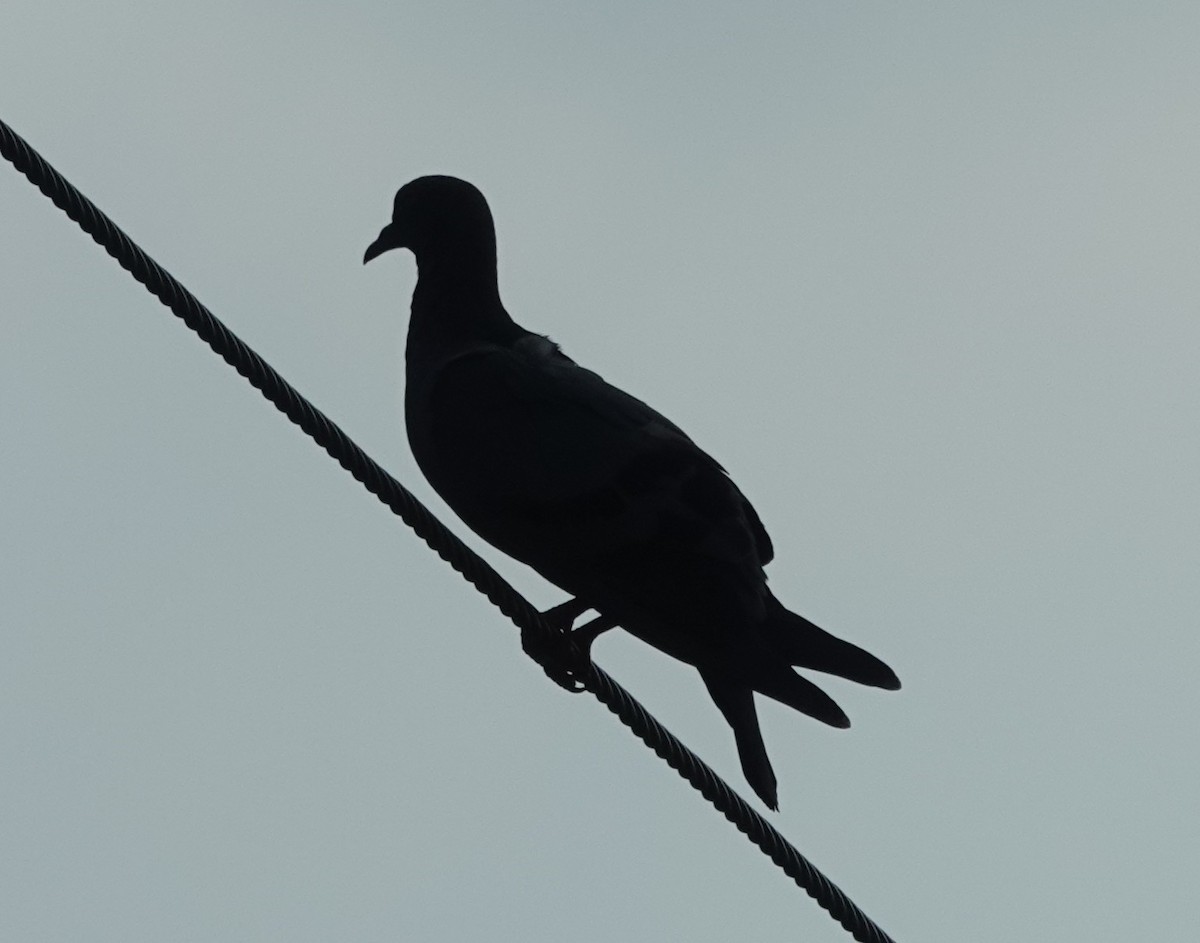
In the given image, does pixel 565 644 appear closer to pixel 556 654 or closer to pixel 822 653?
pixel 556 654

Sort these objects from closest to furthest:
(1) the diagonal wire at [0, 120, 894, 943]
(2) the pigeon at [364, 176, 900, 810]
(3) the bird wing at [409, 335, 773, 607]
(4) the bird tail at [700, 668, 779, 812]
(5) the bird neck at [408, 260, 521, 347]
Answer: (1) the diagonal wire at [0, 120, 894, 943], (4) the bird tail at [700, 668, 779, 812], (2) the pigeon at [364, 176, 900, 810], (3) the bird wing at [409, 335, 773, 607], (5) the bird neck at [408, 260, 521, 347]

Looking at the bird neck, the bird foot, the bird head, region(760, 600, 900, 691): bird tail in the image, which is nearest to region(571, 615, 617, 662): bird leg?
the bird foot

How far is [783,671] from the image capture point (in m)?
4.75

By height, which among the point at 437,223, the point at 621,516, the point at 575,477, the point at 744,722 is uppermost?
the point at 437,223

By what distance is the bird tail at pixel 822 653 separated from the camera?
471 centimetres

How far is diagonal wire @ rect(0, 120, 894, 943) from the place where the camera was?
340 centimetres

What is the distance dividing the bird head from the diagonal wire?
187 centimetres

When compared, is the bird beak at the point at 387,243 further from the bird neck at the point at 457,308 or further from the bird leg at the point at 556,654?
the bird leg at the point at 556,654

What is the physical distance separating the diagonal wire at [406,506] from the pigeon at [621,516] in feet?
1.53

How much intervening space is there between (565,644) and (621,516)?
37 cm

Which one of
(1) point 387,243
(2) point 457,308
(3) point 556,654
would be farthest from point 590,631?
(1) point 387,243

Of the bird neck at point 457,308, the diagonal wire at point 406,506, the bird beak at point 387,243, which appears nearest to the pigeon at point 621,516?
the bird neck at point 457,308

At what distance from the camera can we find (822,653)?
4789mm

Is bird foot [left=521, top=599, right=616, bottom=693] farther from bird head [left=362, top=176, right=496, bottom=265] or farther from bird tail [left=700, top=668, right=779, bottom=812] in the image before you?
bird head [left=362, top=176, right=496, bottom=265]
